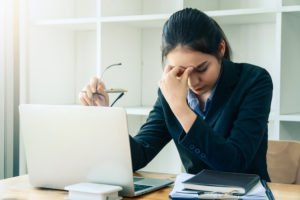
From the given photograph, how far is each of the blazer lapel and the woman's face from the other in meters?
0.02

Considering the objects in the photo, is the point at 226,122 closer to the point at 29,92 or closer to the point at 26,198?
the point at 26,198

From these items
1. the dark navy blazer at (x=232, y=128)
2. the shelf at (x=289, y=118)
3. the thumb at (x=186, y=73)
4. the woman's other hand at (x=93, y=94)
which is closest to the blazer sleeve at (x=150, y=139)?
the dark navy blazer at (x=232, y=128)

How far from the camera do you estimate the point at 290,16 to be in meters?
2.01

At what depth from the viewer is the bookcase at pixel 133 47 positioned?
204 cm

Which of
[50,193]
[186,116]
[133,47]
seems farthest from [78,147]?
[133,47]

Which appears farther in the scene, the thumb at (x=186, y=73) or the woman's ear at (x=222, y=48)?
the woman's ear at (x=222, y=48)

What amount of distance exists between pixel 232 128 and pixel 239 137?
0.30ft

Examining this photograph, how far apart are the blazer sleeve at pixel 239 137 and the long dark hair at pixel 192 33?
6.4 inches

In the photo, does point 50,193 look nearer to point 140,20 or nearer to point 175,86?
point 175,86

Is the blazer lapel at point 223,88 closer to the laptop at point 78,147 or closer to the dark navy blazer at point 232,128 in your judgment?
the dark navy blazer at point 232,128

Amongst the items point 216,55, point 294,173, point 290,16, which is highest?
point 290,16

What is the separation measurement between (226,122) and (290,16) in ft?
2.77

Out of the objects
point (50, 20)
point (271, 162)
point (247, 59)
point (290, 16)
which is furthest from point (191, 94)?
point (50, 20)

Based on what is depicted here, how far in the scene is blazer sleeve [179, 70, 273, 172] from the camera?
118 cm
